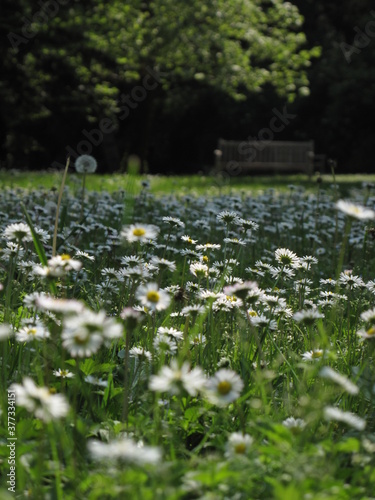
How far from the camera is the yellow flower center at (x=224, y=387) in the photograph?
1186 millimetres

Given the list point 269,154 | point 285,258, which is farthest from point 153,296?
point 269,154

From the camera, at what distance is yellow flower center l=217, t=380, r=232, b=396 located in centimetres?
119

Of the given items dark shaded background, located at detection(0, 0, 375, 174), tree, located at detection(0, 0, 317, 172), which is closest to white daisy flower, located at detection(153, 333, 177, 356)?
tree, located at detection(0, 0, 317, 172)

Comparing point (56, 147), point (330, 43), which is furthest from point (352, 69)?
point (56, 147)

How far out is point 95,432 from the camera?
1.52 m

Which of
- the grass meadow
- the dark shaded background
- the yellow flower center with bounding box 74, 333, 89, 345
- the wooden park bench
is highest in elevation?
the dark shaded background

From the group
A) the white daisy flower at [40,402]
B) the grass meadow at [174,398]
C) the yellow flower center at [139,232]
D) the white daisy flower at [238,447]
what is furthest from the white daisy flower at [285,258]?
the white daisy flower at [40,402]

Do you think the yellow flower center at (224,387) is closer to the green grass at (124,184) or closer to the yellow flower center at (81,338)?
the yellow flower center at (81,338)

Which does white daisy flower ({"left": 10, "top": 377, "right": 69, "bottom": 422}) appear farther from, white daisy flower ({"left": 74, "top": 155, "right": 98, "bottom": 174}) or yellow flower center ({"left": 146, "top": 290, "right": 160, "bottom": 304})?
white daisy flower ({"left": 74, "top": 155, "right": 98, "bottom": 174})

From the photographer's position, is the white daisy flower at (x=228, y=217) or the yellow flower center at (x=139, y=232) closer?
the yellow flower center at (x=139, y=232)

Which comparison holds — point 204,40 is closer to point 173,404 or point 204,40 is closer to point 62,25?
point 62,25

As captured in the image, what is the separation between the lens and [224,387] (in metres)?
1.19

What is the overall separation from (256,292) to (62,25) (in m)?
15.1

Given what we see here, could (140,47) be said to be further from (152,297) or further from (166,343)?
(152,297)
